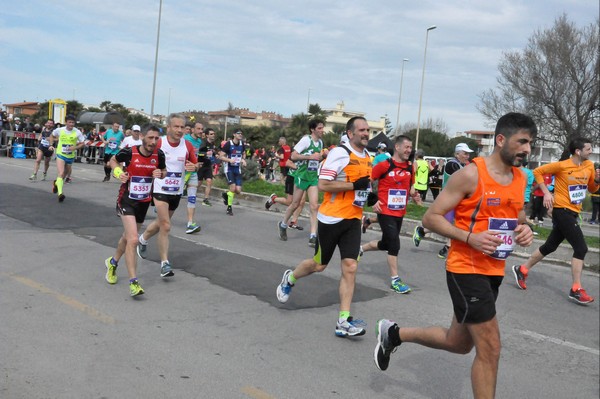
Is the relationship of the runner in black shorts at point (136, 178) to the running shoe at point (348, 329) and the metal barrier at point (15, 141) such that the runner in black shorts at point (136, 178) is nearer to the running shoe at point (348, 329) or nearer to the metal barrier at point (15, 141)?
the running shoe at point (348, 329)

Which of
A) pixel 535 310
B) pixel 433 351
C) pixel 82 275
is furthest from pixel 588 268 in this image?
pixel 82 275

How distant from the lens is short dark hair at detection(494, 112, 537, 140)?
376 cm

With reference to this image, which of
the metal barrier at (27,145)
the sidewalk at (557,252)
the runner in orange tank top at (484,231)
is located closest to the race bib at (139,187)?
the runner in orange tank top at (484,231)

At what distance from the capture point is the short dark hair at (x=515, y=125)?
3.76 m

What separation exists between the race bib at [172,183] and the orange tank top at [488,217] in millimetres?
4365

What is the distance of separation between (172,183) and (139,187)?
71 centimetres

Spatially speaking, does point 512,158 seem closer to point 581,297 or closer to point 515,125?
point 515,125

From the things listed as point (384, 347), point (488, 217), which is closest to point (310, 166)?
point (384, 347)

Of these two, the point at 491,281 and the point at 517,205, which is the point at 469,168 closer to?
the point at 517,205

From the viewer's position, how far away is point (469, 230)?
3861mm

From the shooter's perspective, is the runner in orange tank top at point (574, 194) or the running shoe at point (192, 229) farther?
the running shoe at point (192, 229)

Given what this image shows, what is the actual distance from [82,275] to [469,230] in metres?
5.00

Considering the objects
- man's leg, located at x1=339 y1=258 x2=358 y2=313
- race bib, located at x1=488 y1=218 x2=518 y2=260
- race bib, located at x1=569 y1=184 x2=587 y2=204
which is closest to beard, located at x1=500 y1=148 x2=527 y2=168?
race bib, located at x1=488 y1=218 x2=518 y2=260

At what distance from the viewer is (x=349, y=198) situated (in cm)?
590
